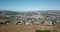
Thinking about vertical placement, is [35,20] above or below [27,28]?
above

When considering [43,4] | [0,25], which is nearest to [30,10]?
[43,4]

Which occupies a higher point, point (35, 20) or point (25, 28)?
point (35, 20)

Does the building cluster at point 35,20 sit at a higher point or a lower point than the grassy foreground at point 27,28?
higher

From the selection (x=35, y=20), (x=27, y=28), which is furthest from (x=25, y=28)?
(x=35, y=20)

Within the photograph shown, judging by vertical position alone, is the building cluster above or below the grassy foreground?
above

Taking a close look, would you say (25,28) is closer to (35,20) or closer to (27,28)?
(27,28)

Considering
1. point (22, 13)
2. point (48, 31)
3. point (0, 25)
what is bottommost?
point (48, 31)

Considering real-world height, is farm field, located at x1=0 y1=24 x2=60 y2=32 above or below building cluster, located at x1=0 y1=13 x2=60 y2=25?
below

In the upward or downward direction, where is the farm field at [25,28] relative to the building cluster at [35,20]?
downward

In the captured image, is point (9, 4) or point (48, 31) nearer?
point (48, 31)

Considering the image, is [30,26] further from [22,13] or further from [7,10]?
[7,10]

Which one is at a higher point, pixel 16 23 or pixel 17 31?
pixel 16 23
